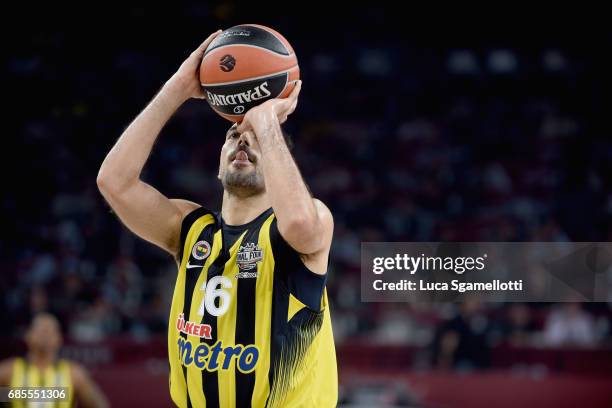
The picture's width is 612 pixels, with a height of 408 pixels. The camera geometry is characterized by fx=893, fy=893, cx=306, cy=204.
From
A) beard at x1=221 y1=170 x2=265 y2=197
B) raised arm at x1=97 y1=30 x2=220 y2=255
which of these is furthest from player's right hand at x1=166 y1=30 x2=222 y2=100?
beard at x1=221 y1=170 x2=265 y2=197

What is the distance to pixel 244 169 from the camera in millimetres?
3410

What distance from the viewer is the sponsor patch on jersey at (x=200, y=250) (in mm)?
3396

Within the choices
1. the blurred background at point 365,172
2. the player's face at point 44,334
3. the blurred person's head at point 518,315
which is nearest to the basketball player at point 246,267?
the player's face at point 44,334

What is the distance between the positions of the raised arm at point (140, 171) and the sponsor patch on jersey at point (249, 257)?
0.38 meters

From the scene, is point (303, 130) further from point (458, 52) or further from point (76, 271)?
point (76, 271)

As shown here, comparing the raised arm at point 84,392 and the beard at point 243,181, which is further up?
the beard at point 243,181

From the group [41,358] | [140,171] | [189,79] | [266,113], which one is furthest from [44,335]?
[266,113]

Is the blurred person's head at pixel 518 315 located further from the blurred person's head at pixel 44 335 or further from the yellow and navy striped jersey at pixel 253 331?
the yellow and navy striped jersey at pixel 253 331

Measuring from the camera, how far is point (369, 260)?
1010cm

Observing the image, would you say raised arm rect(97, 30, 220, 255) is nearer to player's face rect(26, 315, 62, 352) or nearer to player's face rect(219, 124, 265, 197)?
player's face rect(219, 124, 265, 197)

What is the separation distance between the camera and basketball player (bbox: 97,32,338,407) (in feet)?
10.3

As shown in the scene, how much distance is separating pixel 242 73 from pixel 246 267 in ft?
2.47

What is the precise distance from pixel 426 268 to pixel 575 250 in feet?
6.11

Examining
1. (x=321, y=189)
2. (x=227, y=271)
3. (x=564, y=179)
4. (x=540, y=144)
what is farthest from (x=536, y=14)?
(x=227, y=271)
